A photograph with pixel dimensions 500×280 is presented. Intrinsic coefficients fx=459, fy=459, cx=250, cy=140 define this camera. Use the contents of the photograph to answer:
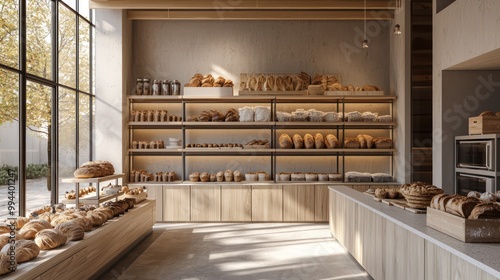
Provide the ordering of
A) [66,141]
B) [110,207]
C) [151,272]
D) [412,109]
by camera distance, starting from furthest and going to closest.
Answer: [412,109] < [66,141] < [110,207] < [151,272]

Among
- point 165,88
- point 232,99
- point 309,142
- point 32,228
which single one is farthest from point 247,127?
point 32,228

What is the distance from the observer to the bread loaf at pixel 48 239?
3.41 metres

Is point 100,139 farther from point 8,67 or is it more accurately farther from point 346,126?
point 346,126

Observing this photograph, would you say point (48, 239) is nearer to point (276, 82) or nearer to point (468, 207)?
point (468, 207)

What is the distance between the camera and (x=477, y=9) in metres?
4.87

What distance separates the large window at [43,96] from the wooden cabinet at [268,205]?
2894mm

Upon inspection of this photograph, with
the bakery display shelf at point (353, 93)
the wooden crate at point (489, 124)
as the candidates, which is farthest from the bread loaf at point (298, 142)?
the wooden crate at point (489, 124)

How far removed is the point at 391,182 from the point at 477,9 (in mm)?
3524

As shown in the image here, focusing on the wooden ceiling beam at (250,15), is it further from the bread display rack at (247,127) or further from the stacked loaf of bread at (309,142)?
the stacked loaf of bread at (309,142)

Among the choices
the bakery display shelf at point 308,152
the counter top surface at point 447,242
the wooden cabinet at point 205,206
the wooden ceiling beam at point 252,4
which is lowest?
the wooden cabinet at point 205,206

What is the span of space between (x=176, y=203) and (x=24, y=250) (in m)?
4.54

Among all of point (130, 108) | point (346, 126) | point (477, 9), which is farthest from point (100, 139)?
point (477, 9)

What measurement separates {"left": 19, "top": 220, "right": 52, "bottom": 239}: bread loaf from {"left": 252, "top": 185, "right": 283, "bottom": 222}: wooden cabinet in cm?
416

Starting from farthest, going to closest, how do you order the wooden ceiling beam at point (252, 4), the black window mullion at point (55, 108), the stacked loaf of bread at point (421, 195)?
the wooden ceiling beam at point (252, 4) < the black window mullion at point (55, 108) < the stacked loaf of bread at point (421, 195)
